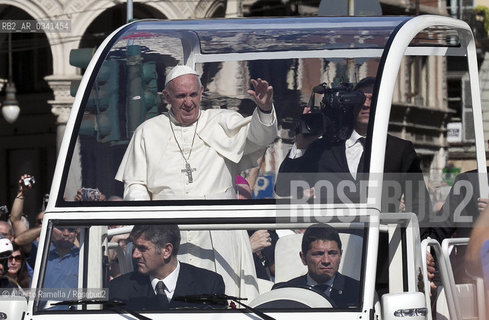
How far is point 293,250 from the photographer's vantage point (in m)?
6.36

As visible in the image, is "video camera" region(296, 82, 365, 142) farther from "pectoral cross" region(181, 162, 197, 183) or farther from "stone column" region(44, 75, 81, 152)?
"stone column" region(44, 75, 81, 152)

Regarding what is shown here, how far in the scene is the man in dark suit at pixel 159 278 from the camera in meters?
6.21

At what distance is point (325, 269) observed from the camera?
246 inches

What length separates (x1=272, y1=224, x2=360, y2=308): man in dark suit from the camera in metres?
6.06

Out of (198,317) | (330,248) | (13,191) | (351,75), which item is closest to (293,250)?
(330,248)

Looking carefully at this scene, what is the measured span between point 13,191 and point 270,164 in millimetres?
29068

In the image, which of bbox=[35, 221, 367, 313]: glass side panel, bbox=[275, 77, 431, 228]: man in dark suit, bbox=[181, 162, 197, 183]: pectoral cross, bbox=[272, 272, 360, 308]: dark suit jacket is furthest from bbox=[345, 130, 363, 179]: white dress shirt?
bbox=[181, 162, 197, 183]: pectoral cross

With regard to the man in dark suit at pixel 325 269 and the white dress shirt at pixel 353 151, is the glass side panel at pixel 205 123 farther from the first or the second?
the man in dark suit at pixel 325 269

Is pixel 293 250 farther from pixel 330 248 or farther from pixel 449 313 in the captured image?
pixel 449 313

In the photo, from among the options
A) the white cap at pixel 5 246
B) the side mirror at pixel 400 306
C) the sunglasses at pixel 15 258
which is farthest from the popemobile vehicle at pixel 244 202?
the sunglasses at pixel 15 258

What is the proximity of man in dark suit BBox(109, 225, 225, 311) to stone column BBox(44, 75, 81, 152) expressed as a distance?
19.5 m

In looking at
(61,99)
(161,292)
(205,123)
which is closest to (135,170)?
(205,123)

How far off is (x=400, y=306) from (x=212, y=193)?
1286 mm

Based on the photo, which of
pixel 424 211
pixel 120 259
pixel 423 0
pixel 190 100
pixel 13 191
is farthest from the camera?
pixel 423 0
